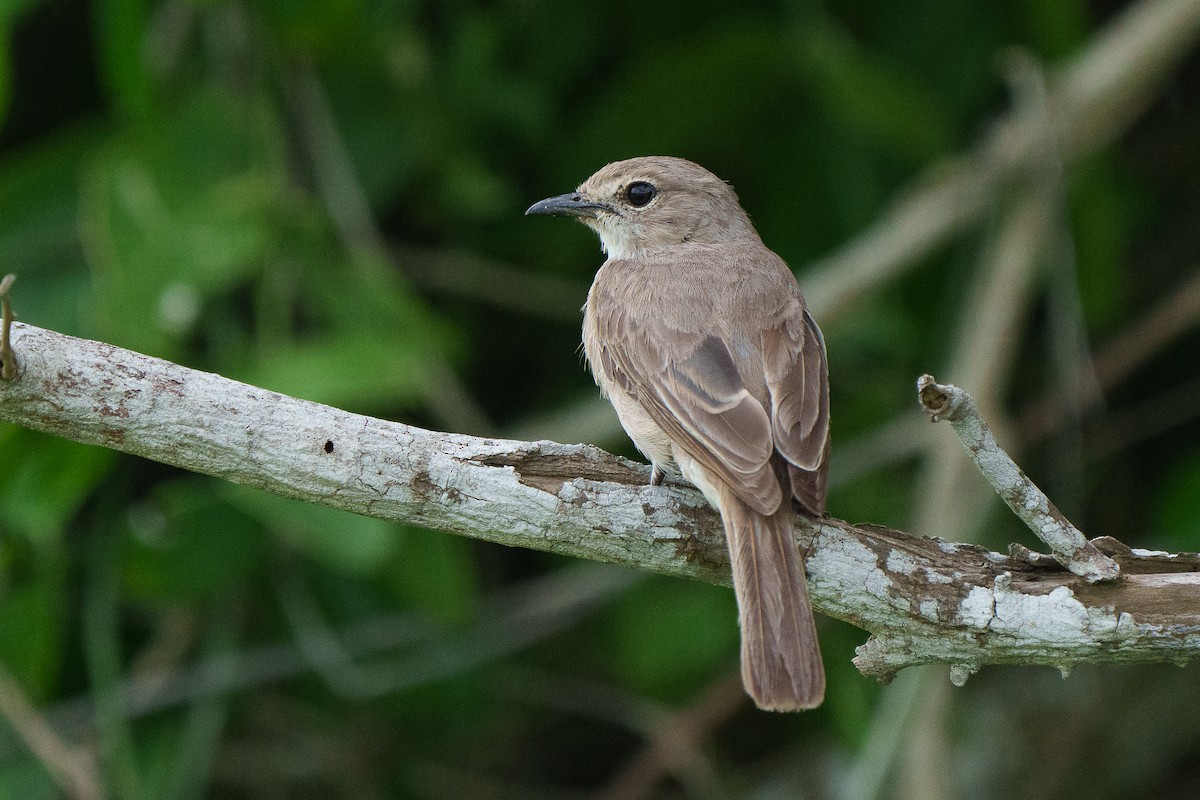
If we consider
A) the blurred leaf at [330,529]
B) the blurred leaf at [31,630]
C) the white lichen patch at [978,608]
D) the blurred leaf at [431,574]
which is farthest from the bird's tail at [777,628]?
the blurred leaf at [31,630]

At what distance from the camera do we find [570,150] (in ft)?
19.8

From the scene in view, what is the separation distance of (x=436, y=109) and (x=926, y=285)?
7.98ft

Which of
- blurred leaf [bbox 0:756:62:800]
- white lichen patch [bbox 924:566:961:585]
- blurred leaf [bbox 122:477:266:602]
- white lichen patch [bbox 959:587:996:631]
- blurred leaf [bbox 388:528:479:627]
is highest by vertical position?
blurred leaf [bbox 388:528:479:627]

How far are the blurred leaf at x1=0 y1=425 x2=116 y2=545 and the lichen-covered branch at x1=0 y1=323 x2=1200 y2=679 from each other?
1564 millimetres

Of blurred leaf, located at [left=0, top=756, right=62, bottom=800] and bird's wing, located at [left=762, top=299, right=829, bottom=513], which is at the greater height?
bird's wing, located at [left=762, top=299, right=829, bottom=513]

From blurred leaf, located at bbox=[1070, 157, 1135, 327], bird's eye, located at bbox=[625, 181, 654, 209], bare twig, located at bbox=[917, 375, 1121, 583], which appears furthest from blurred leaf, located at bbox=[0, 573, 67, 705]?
blurred leaf, located at bbox=[1070, 157, 1135, 327]

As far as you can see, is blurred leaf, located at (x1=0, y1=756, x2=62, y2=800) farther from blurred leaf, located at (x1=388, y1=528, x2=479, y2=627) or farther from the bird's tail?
the bird's tail

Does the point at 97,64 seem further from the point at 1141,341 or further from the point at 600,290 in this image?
the point at 1141,341

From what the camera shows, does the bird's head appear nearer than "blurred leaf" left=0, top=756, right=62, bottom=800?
Yes

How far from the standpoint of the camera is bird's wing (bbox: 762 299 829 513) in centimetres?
338

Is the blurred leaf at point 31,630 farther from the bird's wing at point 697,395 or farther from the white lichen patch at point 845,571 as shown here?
the white lichen patch at point 845,571

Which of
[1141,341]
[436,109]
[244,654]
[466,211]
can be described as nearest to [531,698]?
[244,654]

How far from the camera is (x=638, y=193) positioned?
16.1ft

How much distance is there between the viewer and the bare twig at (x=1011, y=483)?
9.01ft
